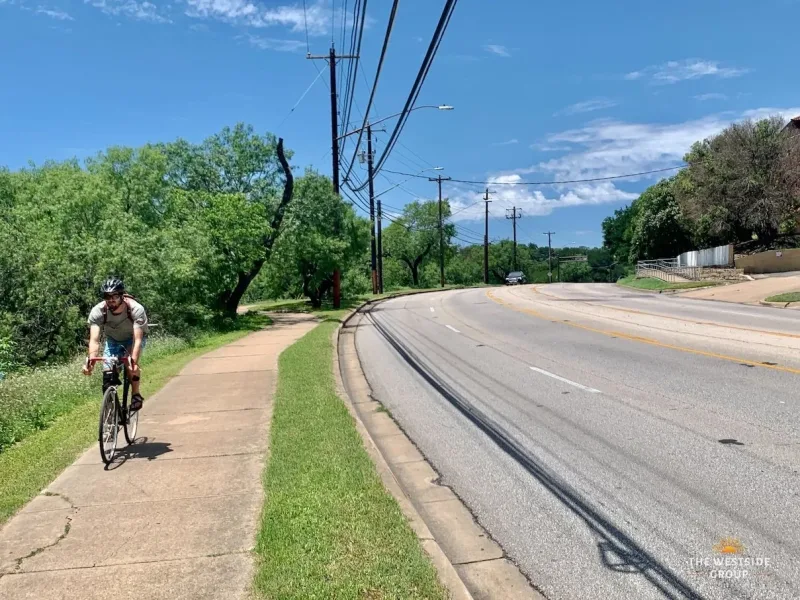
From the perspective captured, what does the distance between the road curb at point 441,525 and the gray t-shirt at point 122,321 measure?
2639mm

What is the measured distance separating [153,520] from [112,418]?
6.98ft

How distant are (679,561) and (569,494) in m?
1.36

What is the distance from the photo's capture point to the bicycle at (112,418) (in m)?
6.46

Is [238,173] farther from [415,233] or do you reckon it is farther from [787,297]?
[415,233]

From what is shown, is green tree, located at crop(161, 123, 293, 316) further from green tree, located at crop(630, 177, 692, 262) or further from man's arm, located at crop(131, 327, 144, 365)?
green tree, located at crop(630, 177, 692, 262)

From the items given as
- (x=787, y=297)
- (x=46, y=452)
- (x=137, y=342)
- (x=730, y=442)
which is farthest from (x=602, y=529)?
(x=787, y=297)

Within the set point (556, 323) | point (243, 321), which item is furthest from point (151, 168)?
point (556, 323)

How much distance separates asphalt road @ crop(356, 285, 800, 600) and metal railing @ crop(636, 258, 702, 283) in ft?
96.0

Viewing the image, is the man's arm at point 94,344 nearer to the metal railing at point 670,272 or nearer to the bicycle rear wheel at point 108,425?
the bicycle rear wheel at point 108,425

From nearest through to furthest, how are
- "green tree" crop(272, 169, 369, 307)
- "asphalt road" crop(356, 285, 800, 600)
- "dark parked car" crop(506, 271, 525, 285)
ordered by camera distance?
"asphalt road" crop(356, 285, 800, 600) < "green tree" crop(272, 169, 369, 307) < "dark parked car" crop(506, 271, 525, 285)

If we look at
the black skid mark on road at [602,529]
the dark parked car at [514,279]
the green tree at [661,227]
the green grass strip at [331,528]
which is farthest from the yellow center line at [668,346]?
the green tree at [661,227]

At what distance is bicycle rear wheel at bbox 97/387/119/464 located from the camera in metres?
6.41

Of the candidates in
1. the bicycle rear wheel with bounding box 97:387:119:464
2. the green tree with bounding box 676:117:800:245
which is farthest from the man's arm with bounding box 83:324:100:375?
the green tree with bounding box 676:117:800:245

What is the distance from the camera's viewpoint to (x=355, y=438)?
7.12 meters
